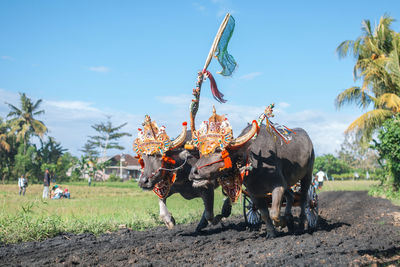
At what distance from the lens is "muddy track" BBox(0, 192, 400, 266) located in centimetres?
563

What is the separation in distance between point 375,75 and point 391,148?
14.0ft

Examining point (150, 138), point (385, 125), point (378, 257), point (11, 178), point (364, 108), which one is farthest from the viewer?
point (11, 178)

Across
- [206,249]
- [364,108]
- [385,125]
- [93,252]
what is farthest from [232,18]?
[364,108]

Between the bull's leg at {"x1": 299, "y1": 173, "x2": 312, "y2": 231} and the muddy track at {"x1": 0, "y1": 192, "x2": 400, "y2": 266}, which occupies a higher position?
the bull's leg at {"x1": 299, "y1": 173, "x2": 312, "y2": 231}

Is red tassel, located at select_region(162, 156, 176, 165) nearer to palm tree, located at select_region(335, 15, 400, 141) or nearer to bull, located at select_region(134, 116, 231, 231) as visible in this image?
bull, located at select_region(134, 116, 231, 231)

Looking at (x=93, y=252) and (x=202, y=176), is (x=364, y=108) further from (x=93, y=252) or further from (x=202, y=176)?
(x=93, y=252)

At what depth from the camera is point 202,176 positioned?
6.70 m

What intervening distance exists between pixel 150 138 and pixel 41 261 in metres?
2.88

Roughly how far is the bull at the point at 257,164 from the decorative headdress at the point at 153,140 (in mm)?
713

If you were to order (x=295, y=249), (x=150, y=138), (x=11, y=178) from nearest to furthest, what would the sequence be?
1. (x=295, y=249)
2. (x=150, y=138)
3. (x=11, y=178)

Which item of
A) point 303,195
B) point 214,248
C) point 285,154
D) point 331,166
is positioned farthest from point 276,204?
point 331,166

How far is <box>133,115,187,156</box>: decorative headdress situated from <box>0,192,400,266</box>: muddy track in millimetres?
1711

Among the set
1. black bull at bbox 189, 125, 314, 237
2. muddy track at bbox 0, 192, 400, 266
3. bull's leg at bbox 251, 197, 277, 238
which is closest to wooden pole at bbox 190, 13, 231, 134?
black bull at bbox 189, 125, 314, 237

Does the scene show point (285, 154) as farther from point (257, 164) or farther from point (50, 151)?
point (50, 151)
